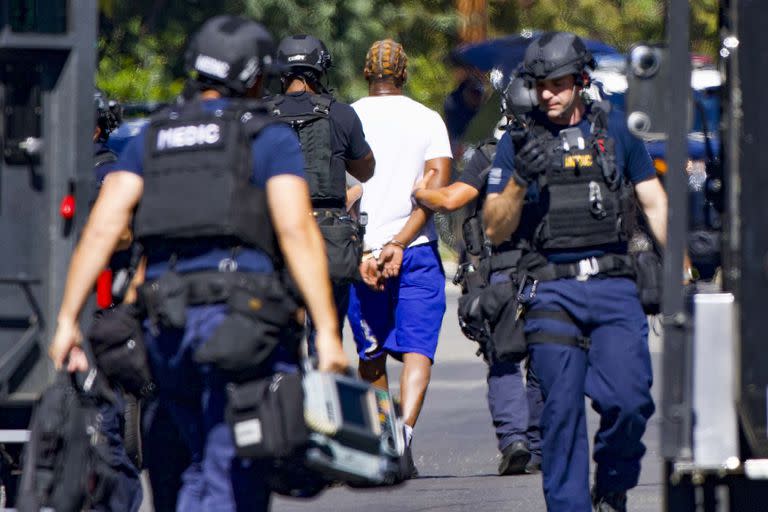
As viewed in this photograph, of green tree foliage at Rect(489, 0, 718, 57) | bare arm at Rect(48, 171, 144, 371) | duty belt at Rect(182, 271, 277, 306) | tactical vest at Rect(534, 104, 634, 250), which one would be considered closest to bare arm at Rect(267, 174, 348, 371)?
duty belt at Rect(182, 271, 277, 306)

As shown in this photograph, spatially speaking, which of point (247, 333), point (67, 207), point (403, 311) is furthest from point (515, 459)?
point (247, 333)

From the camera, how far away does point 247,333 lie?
206 inches

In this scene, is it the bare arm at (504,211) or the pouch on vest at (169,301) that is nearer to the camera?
the pouch on vest at (169,301)

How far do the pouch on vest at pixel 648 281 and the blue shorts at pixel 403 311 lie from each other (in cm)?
209

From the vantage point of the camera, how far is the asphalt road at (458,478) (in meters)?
8.06

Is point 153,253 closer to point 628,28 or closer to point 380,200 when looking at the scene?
point 380,200

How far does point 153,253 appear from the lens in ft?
18.1

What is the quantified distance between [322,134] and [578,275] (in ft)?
5.89

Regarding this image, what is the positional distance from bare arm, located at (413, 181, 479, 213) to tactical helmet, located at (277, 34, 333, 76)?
0.82 metres

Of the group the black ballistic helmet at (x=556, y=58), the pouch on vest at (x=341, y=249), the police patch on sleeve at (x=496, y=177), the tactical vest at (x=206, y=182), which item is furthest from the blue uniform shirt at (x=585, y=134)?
the tactical vest at (x=206, y=182)

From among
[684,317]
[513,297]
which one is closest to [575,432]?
[513,297]

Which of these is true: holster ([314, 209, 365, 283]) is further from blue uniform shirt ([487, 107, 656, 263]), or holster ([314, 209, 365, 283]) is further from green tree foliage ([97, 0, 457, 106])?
green tree foliage ([97, 0, 457, 106])

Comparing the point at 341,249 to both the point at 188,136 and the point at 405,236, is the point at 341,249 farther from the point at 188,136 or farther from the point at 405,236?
the point at 188,136

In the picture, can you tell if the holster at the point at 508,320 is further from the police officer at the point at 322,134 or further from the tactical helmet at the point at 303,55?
the tactical helmet at the point at 303,55
